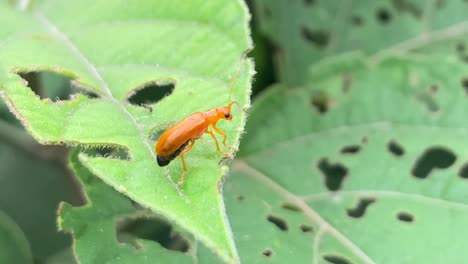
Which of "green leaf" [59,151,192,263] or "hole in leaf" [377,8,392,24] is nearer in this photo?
"green leaf" [59,151,192,263]

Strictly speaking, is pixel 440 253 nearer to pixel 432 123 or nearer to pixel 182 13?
pixel 432 123

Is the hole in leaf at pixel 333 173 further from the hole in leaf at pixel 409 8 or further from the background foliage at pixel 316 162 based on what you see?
the hole in leaf at pixel 409 8

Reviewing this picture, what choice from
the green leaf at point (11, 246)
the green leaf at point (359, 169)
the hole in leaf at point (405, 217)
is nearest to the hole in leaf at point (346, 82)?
the green leaf at point (359, 169)

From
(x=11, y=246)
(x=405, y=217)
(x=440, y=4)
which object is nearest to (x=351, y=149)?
(x=405, y=217)

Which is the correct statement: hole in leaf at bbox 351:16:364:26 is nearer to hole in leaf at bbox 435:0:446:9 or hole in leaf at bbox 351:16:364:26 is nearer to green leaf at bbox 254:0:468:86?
green leaf at bbox 254:0:468:86

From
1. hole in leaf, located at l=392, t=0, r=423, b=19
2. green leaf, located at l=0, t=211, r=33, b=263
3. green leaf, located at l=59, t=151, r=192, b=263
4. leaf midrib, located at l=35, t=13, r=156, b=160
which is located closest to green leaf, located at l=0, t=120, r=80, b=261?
green leaf, located at l=0, t=211, r=33, b=263

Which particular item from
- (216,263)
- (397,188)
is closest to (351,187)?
(397,188)

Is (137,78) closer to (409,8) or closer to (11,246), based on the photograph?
(11,246)
